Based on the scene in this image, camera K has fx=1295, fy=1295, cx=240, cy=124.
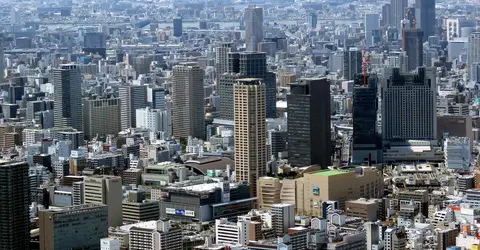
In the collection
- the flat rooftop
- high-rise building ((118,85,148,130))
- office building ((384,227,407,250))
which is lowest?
office building ((384,227,407,250))

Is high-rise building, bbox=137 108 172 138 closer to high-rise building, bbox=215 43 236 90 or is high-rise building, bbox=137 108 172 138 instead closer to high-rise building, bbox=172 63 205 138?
high-rise building, bbox=172 63 205 138

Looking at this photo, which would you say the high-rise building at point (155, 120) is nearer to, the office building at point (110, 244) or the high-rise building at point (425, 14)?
the office building at point (110, 244)

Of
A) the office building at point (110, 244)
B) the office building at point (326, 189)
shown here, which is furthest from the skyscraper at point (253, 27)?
the office building at point (110, 244)

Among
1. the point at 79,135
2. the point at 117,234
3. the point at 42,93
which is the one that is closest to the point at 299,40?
the point at 42,93

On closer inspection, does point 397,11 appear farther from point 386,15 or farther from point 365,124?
point 365,124

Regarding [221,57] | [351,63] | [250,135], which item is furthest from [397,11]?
[250,135]

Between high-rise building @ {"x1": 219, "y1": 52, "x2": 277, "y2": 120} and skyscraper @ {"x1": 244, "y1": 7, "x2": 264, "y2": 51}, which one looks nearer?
high-rise building @ {"x1": 219, "y1": 52, "x2": 277, "y2": 120}

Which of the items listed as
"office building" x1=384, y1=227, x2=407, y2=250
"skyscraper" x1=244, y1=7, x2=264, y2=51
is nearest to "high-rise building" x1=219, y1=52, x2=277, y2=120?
"office building" x1=384, y1=227, x2=407, y2=250
